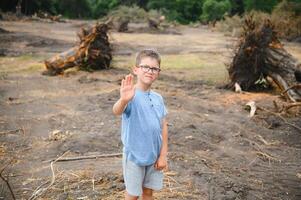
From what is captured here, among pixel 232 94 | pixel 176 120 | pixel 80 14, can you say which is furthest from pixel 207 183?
pixel 80 14

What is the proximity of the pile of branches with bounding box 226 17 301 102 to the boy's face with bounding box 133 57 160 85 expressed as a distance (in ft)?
23.8

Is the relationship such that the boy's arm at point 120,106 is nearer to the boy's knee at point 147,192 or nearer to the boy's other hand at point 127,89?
the boy's other hand at point 127,89

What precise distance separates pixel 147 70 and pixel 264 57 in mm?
7550

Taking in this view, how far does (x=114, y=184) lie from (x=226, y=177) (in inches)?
47.3

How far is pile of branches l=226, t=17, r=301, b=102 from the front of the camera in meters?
10.1

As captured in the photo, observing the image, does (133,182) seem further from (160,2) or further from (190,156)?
(160,2)

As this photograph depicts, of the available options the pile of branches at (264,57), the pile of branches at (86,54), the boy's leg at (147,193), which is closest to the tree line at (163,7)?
the pile of branches at (86,54)

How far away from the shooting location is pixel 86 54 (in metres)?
12.4

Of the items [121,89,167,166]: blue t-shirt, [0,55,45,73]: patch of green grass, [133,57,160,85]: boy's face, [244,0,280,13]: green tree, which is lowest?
[0,55,45,73]: patch of green grass

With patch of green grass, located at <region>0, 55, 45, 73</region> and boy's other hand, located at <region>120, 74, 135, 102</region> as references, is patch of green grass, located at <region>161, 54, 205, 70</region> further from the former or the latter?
boy's other hand, located at <region>120, 74, 135, 102</region>

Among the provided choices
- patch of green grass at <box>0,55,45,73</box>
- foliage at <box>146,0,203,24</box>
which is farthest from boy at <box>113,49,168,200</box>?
foliage at <box>146,0,203,24</box>

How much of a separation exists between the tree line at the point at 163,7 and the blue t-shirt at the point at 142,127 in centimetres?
3863

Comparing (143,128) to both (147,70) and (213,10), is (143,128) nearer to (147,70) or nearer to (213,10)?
(147,70)

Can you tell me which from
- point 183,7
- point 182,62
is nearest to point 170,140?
point 182,62
